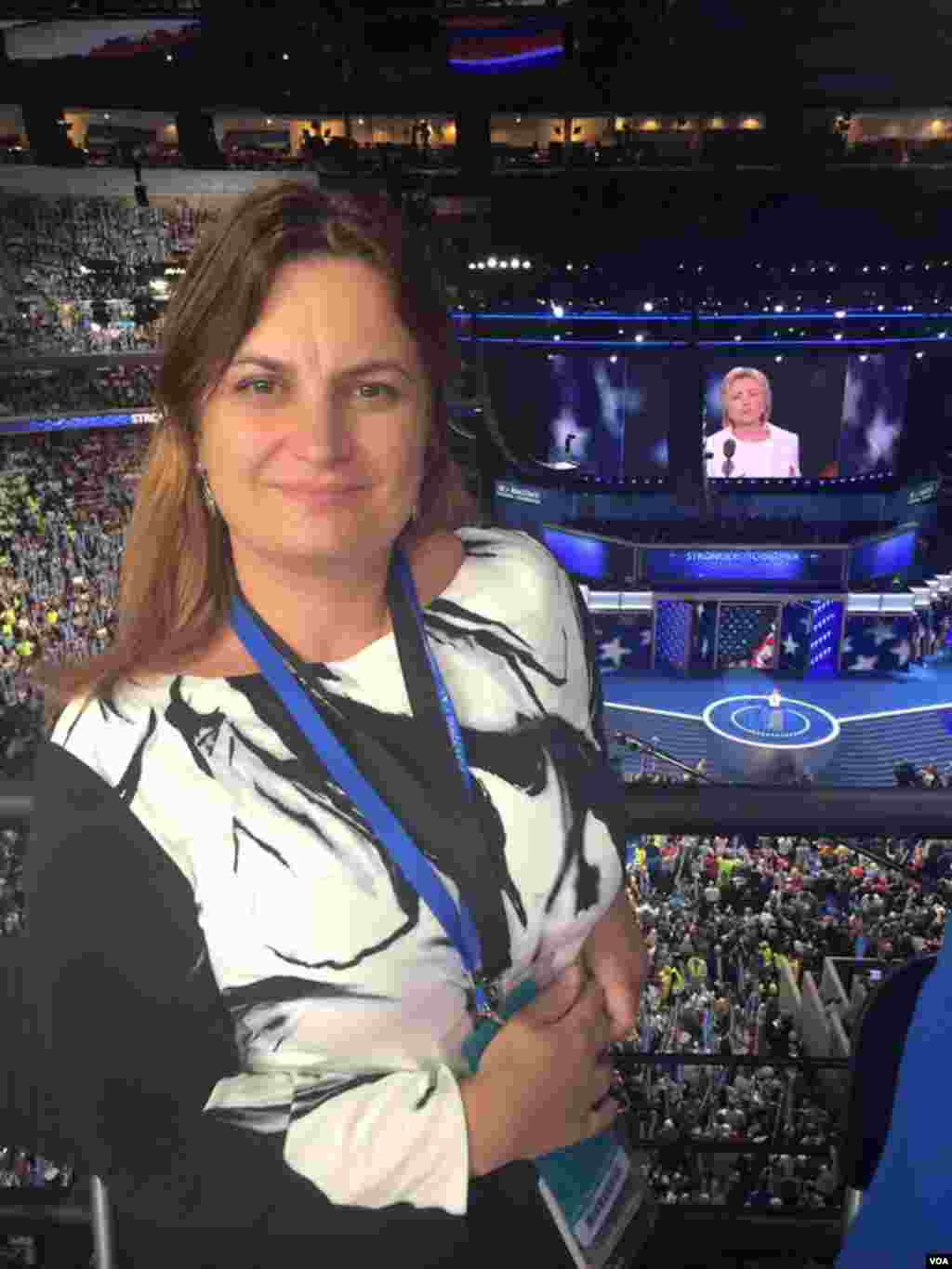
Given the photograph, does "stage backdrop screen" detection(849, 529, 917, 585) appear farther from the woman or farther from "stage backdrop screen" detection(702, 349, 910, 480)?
the woman

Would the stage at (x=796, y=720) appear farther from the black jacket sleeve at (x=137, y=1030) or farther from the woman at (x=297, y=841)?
the black jacket sleeve at (x=137, y=1030)

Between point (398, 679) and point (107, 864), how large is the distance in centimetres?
32

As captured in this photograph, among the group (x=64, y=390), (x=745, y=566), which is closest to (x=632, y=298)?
(x=745, y=566)

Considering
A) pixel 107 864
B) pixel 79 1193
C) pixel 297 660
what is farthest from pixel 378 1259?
pixel 79 1193

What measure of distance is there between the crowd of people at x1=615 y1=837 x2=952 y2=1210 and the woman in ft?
4.01

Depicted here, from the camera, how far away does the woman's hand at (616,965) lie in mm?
1074

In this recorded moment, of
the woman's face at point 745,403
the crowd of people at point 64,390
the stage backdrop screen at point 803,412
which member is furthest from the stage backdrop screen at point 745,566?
the crowd of people at point 64,390

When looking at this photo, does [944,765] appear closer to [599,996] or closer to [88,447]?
[599,996]

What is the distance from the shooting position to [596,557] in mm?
15500

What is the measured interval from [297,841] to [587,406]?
653 inches

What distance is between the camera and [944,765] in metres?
12.1

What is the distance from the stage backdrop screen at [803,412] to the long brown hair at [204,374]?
16050 mm

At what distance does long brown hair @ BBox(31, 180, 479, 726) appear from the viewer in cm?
88

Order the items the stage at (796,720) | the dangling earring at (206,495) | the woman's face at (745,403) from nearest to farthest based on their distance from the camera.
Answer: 1. the dangling earring at (206,495)
2. the stage at (796,720)
3. the woman's face at (745,403)
